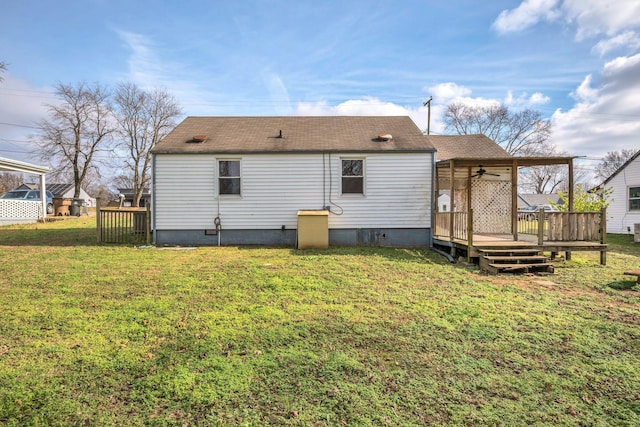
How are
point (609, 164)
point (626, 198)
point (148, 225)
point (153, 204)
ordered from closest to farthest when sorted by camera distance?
point (153, 204) < point (148, 225) < point (626, 198) < point (609, 164)

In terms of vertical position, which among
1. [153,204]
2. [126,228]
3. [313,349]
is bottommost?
[313,349]

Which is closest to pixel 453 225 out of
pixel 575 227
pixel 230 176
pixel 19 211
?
pixel 575 227

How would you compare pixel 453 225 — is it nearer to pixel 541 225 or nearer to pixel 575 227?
pixel 541 225

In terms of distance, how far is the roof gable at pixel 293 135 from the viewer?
10820 millimetres

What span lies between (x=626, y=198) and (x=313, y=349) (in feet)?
68.2

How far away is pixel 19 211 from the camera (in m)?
18.2

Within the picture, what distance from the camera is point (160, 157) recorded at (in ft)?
35.2

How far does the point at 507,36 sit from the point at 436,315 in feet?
39.5

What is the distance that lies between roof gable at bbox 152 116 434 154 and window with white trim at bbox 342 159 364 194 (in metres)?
0.45

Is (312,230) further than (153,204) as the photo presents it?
No

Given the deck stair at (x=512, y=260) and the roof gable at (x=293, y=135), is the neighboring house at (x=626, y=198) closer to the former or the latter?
the roof gable at (x=293, y=135)

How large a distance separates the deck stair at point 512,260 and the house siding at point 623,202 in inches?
499

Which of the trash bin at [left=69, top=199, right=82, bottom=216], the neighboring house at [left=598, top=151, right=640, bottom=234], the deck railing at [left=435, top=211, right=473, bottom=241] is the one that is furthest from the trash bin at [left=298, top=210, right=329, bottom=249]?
the trash bin at [left=69, top=199, right=82, bottom=216]

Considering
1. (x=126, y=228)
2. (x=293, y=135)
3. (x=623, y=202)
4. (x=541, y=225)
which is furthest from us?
(x=623, y=202)
